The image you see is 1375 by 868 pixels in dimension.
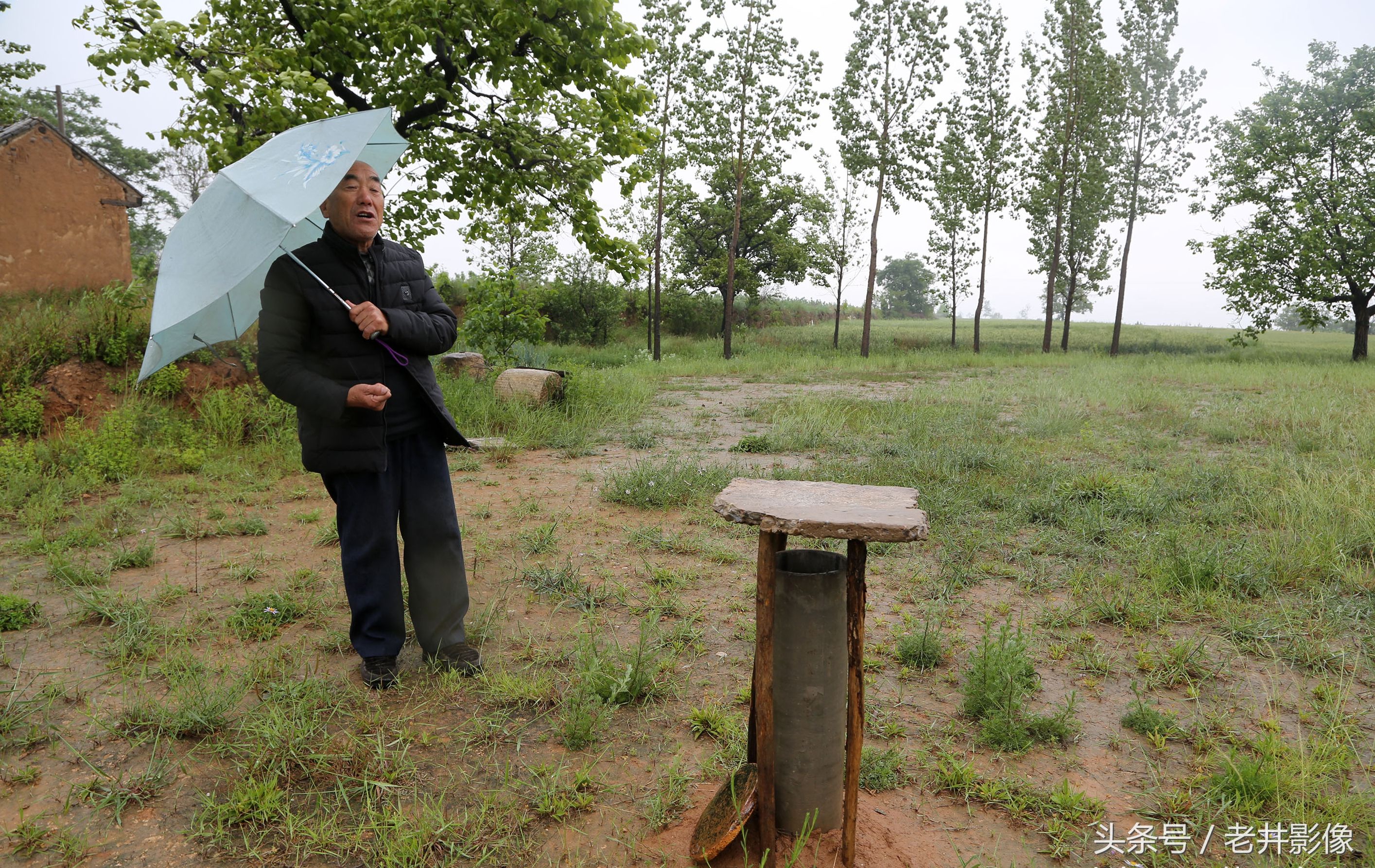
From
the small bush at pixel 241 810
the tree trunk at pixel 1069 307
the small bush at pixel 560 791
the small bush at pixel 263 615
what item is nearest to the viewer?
the small bush at pixel 241 810

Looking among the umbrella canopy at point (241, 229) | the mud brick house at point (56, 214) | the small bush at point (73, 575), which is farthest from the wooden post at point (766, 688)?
the mud brick house at point (56, 214)

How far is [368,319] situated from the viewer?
3090mm

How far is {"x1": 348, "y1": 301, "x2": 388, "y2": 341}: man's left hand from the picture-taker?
3076 mm

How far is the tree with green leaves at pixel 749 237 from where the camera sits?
31438 millimetres

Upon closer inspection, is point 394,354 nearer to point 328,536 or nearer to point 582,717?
point 582,717

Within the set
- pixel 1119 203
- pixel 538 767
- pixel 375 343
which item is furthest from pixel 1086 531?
pixel 1119 203

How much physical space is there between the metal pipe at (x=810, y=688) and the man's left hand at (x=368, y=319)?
188cm

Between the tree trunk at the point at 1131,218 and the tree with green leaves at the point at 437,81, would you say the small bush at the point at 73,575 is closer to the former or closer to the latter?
the tree with green leaves at the point at 437,81

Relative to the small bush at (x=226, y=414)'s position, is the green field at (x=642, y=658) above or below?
below

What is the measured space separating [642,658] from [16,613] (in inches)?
131

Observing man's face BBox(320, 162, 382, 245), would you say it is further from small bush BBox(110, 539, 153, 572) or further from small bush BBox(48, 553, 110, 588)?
small bush BBox(110, 539, 153, 572)

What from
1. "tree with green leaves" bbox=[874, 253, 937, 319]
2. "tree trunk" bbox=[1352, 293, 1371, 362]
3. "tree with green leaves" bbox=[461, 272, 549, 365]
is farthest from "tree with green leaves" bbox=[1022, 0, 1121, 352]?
"tree with green leaves" bbox=[874, 253, 937, 319]

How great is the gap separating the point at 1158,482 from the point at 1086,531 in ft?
5.81

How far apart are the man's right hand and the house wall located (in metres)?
14.2
